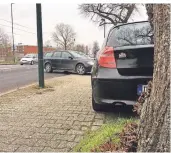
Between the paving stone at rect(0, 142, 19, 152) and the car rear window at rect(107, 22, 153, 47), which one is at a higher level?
the car rear window at rect(107, 22, 153, 47)

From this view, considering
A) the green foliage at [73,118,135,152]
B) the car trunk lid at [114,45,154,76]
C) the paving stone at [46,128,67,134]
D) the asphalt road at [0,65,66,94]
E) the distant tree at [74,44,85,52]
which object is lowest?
the asphalt road at [0,65,66,94]

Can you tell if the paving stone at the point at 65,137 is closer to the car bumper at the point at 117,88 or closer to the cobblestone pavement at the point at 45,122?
the cobblestone pavement at the point at 45,122

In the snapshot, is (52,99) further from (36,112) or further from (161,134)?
(161,134)

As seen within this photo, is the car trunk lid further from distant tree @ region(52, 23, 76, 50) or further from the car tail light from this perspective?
distant tree @ region(52, 23, 76, 50)

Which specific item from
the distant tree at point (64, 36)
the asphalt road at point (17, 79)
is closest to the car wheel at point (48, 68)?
the asphalt road at point (17, 79)

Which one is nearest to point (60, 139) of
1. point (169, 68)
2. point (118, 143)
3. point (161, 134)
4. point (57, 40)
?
point (118, 143)

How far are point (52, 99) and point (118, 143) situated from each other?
3321mm

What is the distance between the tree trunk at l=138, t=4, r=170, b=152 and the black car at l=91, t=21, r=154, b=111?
139 cm

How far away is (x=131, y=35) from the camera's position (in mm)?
3855

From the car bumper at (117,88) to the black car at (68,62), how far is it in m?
10.6

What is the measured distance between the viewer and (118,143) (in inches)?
96.2

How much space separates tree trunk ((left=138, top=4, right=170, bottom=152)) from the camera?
6.31 feet

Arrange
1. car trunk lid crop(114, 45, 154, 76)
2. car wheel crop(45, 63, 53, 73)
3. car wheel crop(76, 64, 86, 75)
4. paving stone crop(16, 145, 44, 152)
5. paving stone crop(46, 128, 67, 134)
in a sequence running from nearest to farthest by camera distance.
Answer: paving stone crop(16, 145, 44, 152) < paving stone crop(46, 128, 67, 134) < car trunk lid crop(114, 45, 154, 76) < car wheel crop(76, 64, 86, 75) < car wheel crop(45, 63, 53, 73)

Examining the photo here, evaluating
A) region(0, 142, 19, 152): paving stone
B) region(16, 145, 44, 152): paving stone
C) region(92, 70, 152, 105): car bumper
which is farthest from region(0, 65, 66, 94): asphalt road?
region(16, 145, 44, 152): paving stone
